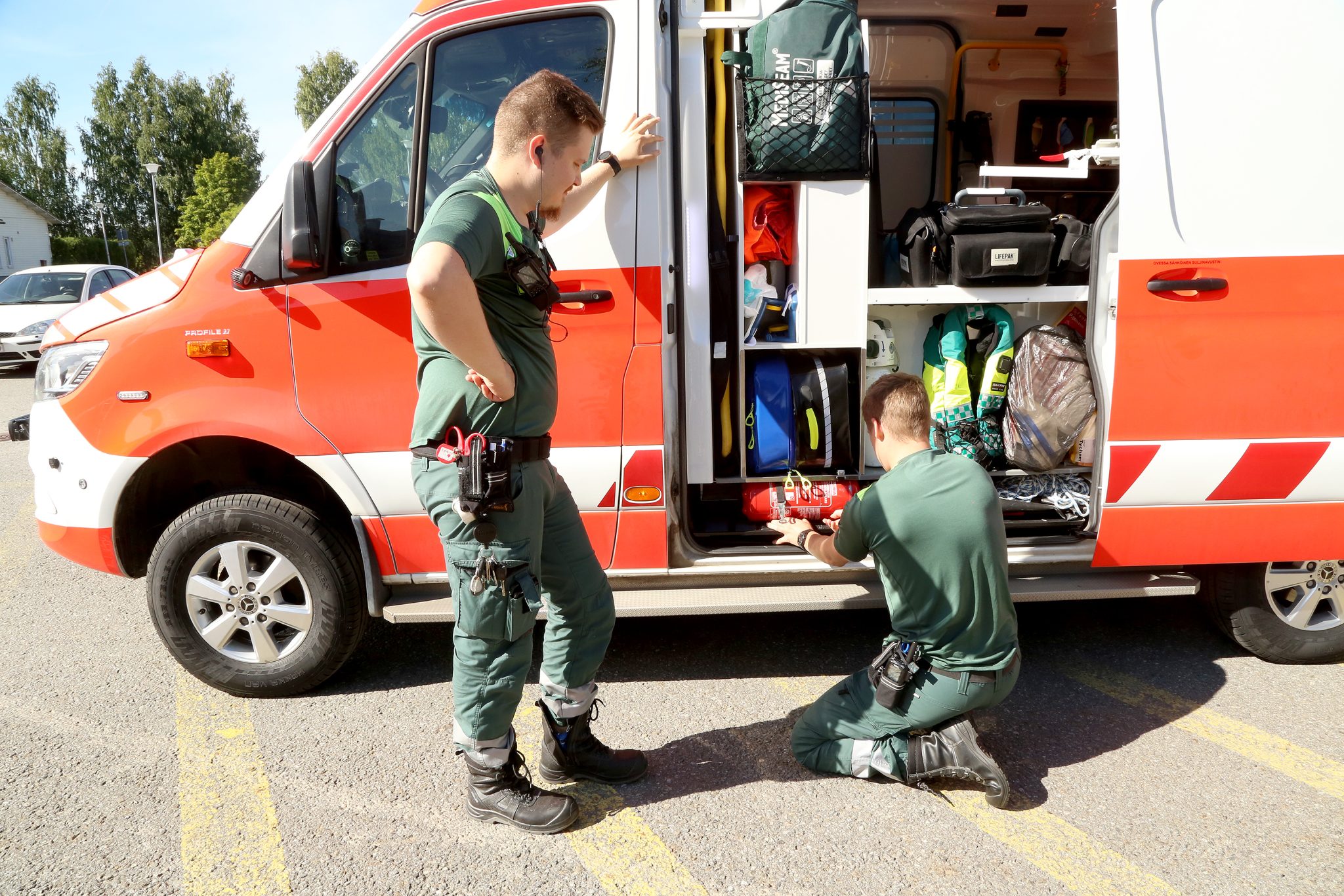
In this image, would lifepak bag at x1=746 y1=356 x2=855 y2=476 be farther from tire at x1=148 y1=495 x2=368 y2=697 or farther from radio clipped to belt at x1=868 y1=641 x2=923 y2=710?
tire at x1=148 y1=495 x2=368 y2=697

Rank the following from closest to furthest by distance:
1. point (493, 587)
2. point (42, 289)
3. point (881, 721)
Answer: point (493, 587) → point (881, 721) → point (42, 289)

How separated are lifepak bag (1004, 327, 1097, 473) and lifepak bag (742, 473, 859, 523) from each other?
67 centimetres

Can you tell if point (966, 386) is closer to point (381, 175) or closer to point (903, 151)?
point (903, 151)

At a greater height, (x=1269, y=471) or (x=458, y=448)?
(x=458, y=448)

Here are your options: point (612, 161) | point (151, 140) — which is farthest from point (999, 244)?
point (151, 140)

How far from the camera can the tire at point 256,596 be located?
3102 mm

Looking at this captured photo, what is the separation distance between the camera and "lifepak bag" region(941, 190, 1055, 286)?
3.34m

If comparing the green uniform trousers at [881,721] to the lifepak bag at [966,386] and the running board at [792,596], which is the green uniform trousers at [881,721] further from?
the lifepak bag at [966,386]

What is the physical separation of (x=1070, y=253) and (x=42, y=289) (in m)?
14.7

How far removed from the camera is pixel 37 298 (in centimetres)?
1304

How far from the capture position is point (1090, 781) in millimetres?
2670

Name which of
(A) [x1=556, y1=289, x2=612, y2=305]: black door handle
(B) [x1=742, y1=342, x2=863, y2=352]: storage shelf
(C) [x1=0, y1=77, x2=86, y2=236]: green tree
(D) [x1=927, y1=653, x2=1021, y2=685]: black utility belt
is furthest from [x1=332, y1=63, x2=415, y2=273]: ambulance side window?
(C) [x1=0, y1=77, x2=86, y2=236]: green tree

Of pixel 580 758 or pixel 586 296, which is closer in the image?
pixel 580 758

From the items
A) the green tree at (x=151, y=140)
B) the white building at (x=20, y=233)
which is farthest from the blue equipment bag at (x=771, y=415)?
the green tree at (x=151, y=140)
